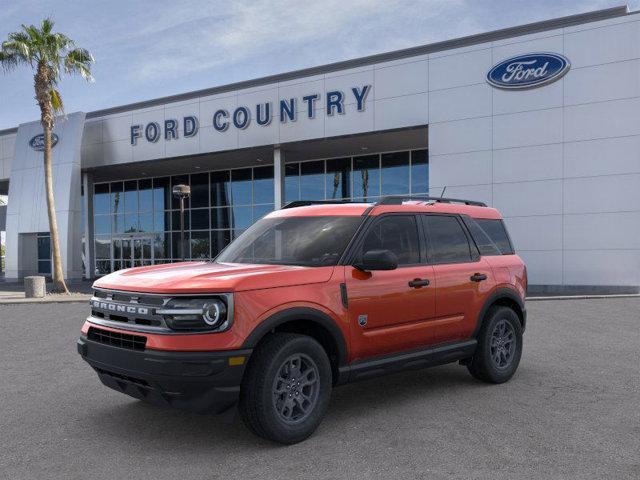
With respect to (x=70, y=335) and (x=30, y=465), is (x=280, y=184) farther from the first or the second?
(x=30, y=465)

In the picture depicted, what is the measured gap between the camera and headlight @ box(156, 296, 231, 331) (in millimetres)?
4020

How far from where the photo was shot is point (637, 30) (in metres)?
17.6

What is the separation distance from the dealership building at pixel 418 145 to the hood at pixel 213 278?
16.2 meters

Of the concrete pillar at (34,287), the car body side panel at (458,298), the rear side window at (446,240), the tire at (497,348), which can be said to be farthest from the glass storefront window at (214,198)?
the car body side panel at (458,298)

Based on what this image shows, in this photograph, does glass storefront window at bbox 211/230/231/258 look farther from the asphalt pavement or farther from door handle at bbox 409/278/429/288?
door handle at bbox 409/278/429/288

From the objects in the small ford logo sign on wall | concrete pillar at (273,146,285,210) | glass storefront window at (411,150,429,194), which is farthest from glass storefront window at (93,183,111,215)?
glass storefront window at (411,150,429,194)

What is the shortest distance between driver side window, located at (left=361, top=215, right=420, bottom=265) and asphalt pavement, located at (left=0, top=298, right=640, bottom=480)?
1.45 m

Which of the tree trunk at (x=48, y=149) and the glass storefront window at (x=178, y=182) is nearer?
the tree trunk at (x=48, y=149)

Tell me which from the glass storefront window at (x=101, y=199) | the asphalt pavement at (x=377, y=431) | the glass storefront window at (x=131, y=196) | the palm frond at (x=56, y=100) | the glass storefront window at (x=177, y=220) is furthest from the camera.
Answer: the glass storefront window at (x=101, y=199)

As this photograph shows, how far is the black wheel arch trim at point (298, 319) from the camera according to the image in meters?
4.11

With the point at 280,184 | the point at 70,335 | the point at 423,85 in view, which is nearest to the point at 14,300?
the point at 70,335

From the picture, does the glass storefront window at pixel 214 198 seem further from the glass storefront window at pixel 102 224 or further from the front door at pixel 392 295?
the front door at pixel 392 295

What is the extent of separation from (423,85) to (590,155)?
617 cm

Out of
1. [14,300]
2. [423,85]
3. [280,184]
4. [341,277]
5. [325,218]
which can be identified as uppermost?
[423,85]
